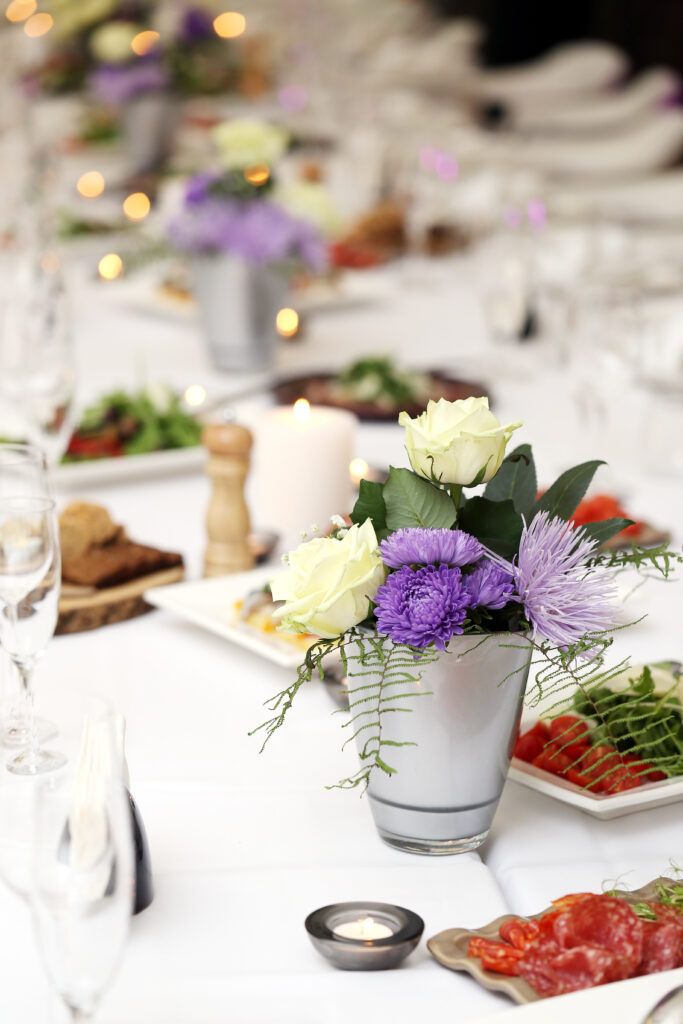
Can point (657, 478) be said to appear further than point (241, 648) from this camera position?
Yes

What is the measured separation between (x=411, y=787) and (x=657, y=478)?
1190 mm

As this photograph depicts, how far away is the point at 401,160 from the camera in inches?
161

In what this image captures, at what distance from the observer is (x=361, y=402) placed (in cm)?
239

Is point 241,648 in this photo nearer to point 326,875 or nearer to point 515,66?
point 326,875

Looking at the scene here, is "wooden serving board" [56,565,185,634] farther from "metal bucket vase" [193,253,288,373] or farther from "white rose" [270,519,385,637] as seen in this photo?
"metal bucket vase" [193,253,288,373]

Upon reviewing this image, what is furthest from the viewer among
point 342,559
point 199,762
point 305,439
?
point 305,439

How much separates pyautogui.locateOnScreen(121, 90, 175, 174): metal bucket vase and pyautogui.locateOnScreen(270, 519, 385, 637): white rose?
153 inches

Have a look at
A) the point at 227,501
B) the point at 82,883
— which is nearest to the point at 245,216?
the point at 227,501

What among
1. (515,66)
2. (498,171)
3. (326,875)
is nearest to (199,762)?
(326,875)

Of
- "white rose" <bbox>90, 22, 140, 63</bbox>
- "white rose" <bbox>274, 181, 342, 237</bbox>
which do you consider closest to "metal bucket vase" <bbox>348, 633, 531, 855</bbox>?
→ "white rose" <bbox>274, 181, 342, 237</bbox>

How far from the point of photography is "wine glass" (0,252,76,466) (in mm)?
1893

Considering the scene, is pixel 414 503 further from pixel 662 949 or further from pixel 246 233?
pixel 246 233

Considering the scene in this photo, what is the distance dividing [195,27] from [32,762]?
14.7 ft

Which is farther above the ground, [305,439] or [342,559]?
[342,559]
